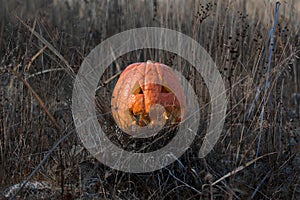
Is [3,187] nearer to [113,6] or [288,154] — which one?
[288,154]

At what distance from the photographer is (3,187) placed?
89.3 inches

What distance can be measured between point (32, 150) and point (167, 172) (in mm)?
748

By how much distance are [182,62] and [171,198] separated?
4.10 ft

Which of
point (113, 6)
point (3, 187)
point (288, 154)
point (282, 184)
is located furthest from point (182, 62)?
point (113, 6)

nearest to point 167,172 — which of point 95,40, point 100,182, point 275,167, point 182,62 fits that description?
point 100,182

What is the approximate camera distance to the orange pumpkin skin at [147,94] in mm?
2699

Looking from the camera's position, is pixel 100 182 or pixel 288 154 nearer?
pixel 100 182

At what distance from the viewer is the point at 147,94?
270 cm

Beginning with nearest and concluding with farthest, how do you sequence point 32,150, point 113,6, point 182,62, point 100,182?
point 100,182
point 32,150
point 182,62
point 113,6

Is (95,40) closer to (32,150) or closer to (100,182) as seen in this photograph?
(32,150)

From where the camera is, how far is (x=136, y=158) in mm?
2318

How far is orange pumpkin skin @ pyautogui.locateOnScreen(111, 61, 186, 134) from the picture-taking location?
270 centimetres

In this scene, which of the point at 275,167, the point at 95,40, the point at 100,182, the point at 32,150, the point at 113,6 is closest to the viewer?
the point at 100,182

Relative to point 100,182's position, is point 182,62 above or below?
above
